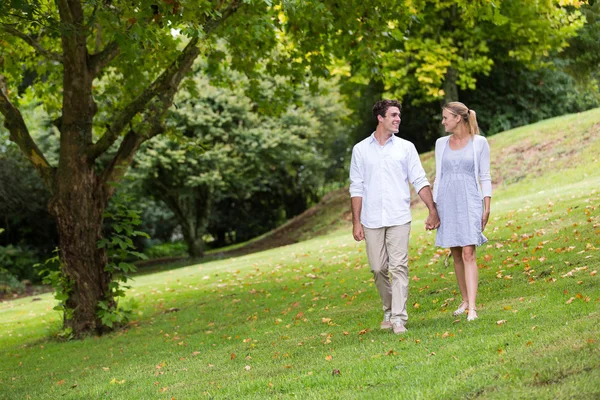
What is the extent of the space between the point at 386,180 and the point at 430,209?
0.55 meters

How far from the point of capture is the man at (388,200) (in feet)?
24.6

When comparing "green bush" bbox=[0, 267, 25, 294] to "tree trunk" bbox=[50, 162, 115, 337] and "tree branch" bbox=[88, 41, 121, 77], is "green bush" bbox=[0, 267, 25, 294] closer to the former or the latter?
"tree trunk" bbox=[50, 162, 115, 337]

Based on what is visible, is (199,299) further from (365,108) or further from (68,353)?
(365,108)

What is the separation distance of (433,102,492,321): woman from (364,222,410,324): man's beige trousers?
0.41 m

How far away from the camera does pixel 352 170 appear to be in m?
7.84

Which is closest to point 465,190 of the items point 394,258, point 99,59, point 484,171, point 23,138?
point 484,171

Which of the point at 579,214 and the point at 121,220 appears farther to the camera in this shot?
the point at 579,214

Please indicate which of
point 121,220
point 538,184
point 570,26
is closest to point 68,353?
point 121,220

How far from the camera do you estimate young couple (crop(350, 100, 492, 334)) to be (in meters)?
7.50

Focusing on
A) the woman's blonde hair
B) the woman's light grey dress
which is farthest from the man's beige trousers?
the woman's blonde hair

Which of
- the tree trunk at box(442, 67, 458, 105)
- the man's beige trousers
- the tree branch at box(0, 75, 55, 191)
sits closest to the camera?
the man's beige trousers

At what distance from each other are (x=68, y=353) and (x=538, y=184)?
16.0 metres

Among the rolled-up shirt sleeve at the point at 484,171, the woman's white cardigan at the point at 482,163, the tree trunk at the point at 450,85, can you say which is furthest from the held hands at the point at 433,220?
the tree trunk at the point at 450,85

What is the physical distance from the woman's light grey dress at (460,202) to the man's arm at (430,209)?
71mm
